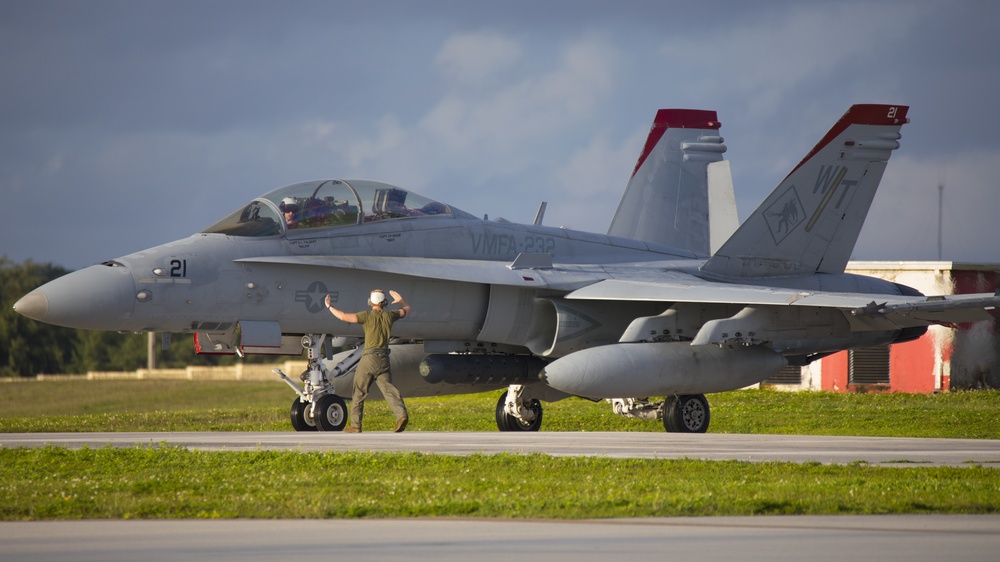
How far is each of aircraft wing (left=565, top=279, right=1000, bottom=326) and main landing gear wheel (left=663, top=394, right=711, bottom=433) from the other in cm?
164

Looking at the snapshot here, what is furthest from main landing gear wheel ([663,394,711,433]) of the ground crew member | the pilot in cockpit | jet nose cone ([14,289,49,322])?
jet nose cone ([14,289,49,322])

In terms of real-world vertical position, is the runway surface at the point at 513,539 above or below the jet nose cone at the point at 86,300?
below

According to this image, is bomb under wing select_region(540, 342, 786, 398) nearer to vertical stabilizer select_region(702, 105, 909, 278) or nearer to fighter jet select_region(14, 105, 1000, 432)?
fighter jet select_region(14, 105, 1000, 432)

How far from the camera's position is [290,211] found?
15.6m

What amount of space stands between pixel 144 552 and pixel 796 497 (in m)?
4.13

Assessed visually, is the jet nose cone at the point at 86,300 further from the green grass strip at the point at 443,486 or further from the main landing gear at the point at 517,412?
the main landing gear at the point at 517,412

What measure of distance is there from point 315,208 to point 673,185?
8.47m

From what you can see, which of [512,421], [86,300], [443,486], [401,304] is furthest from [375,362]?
[443,486]

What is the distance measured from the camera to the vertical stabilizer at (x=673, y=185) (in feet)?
72.4

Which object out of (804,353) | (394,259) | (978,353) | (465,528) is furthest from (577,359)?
(978,353)

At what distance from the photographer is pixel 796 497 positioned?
8.08m

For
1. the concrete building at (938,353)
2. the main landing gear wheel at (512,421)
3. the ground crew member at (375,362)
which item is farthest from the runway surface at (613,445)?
the concrete building at (938,353)

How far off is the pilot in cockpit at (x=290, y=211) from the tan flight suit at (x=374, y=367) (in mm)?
1624

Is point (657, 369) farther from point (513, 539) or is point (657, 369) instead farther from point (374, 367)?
point (513, 539)
